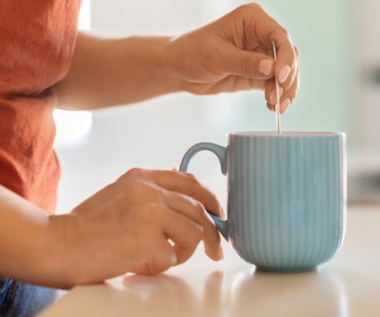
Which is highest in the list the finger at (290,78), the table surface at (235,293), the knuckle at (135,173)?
the finger at (290,78)

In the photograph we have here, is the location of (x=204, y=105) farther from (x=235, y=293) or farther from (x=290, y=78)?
(x=235, y=293)

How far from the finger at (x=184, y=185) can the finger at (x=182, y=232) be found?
36 mm

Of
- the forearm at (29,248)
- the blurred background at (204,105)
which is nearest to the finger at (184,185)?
the forearm at (29,248)

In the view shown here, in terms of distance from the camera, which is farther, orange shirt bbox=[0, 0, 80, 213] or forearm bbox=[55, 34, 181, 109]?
forearm bbox=[55, 34, 181, 109]

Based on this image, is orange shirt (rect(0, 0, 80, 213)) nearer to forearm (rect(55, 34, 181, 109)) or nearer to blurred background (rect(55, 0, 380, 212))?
forearm (rect(55, 34, 181, 109))

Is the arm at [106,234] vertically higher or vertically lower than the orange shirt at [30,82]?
lower

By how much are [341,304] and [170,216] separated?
16cm

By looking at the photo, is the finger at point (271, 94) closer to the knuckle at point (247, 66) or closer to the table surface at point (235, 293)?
the knuckle at point (247, 66)

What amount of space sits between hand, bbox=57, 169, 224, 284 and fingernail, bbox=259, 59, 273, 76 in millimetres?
127

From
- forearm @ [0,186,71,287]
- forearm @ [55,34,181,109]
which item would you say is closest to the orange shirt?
forearm @ [55,34,181,109]

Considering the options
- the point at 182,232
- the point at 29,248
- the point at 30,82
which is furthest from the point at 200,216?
the point at 30,82

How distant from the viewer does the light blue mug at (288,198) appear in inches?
25.8

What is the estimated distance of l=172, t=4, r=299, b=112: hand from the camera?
74cm

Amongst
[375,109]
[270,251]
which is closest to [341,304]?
[270,251]
